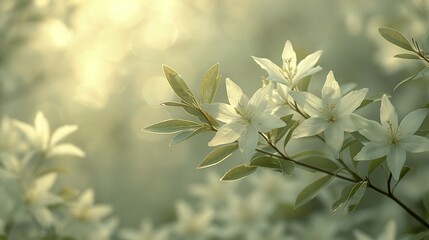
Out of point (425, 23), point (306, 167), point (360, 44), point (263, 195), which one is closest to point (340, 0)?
point (360, 44)

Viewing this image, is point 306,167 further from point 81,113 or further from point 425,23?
point 81,113

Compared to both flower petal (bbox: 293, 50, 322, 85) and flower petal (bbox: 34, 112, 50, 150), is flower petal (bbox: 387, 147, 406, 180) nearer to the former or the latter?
flower petal (bbox: 293, 50, 322, 85)

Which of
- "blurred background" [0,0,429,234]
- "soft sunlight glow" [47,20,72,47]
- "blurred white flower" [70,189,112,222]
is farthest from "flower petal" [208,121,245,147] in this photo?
"blurred background" [0,0,429,234]

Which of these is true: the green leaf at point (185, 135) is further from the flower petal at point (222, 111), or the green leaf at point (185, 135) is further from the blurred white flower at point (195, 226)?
the blurred white flower at point (195, 226)

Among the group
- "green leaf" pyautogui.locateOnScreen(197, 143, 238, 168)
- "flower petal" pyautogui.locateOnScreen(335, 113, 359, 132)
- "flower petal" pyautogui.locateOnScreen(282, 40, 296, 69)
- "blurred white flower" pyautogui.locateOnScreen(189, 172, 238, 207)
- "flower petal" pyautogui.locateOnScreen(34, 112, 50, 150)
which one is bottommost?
"blurred white flower" pyautogui.locateOnScreen(189, 172, 238, 207)

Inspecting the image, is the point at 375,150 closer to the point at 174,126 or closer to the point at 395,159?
the point at 395,159

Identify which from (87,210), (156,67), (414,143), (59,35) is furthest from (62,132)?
(156,67)

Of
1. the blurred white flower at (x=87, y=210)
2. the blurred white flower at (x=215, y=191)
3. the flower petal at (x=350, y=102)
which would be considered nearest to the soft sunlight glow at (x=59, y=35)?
the blurred white flower at (x=215, y=191)

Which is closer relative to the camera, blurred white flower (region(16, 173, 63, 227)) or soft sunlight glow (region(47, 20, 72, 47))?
blurred white flower (region(16, 173, 63, 227))
